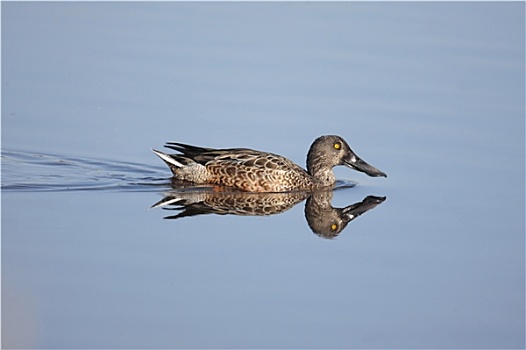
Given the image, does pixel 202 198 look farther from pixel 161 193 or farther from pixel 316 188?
pixel 316 188

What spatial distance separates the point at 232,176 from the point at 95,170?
55.4 inches

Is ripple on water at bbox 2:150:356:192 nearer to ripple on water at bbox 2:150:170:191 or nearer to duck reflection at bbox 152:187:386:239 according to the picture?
ripple on water at bbox 2:150:170:191

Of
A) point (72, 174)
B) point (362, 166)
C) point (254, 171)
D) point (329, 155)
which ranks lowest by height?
point (72, 174)

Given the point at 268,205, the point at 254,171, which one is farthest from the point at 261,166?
the point at 268,205

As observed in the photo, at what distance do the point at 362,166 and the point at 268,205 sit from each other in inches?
57.8

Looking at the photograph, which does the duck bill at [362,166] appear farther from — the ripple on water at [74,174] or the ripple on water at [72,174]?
the ripple on water at [72,174]

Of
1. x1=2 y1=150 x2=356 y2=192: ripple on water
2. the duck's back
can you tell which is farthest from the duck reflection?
x1=2 y1=150 x2=356 y2=192: ripple on water

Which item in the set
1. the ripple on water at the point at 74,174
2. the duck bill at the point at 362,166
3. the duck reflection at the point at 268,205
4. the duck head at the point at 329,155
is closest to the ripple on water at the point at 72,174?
the ripple on water at the point at 74,174

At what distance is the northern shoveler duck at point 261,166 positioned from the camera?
1348 centimetres

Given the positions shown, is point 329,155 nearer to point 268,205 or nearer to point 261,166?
point 261,166

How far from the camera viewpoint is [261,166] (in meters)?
13.5

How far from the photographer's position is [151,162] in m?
14.1

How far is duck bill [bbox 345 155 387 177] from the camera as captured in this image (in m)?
13.6

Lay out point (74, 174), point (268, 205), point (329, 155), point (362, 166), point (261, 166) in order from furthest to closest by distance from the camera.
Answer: point (329, 155)
point (362, 166)
point (261, 166)
point (74, 174)
point (268, 205)
